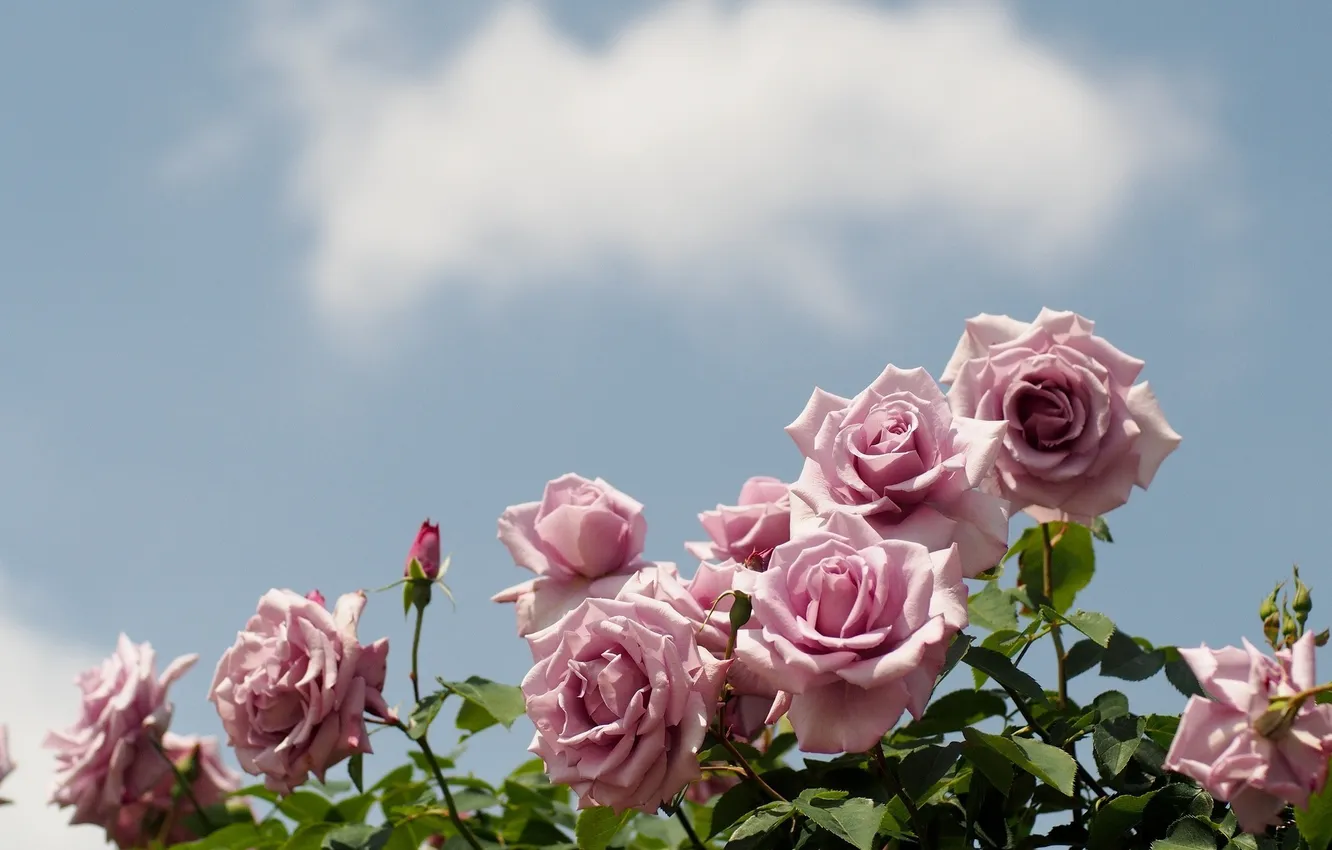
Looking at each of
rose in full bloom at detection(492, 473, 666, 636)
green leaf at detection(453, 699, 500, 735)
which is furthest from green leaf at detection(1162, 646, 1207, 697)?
green leaf at detection(453, 699, 500, 735)

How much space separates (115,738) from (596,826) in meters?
2.40

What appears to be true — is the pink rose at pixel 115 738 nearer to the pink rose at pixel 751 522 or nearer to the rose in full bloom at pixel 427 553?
the rose in full bloom at pixel 427 553

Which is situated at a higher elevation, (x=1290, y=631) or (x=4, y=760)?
(x=4, y=760)

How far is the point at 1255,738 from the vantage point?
1.79m

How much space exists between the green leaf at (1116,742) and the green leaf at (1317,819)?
43cm

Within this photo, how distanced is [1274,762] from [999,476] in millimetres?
815

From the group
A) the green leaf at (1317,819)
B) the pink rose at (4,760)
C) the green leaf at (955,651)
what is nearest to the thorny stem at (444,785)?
the green leaf at (955,651)

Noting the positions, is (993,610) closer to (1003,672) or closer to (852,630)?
(1003,672)

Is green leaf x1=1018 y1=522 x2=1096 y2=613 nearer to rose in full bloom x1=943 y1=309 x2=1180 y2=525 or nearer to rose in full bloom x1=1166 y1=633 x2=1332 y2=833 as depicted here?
rose in full bloom x1=943 y1=309 x2=1180 y2=525

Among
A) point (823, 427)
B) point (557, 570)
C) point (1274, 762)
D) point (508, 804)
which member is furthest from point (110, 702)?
point (1274, 762)

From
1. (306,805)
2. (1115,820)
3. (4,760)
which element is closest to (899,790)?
(1115,820)

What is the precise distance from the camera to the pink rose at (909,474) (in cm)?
208

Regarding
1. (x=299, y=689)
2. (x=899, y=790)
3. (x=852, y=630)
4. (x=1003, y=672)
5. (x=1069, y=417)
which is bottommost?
(x=899, y=790)

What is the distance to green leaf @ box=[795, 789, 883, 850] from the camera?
193 cm
